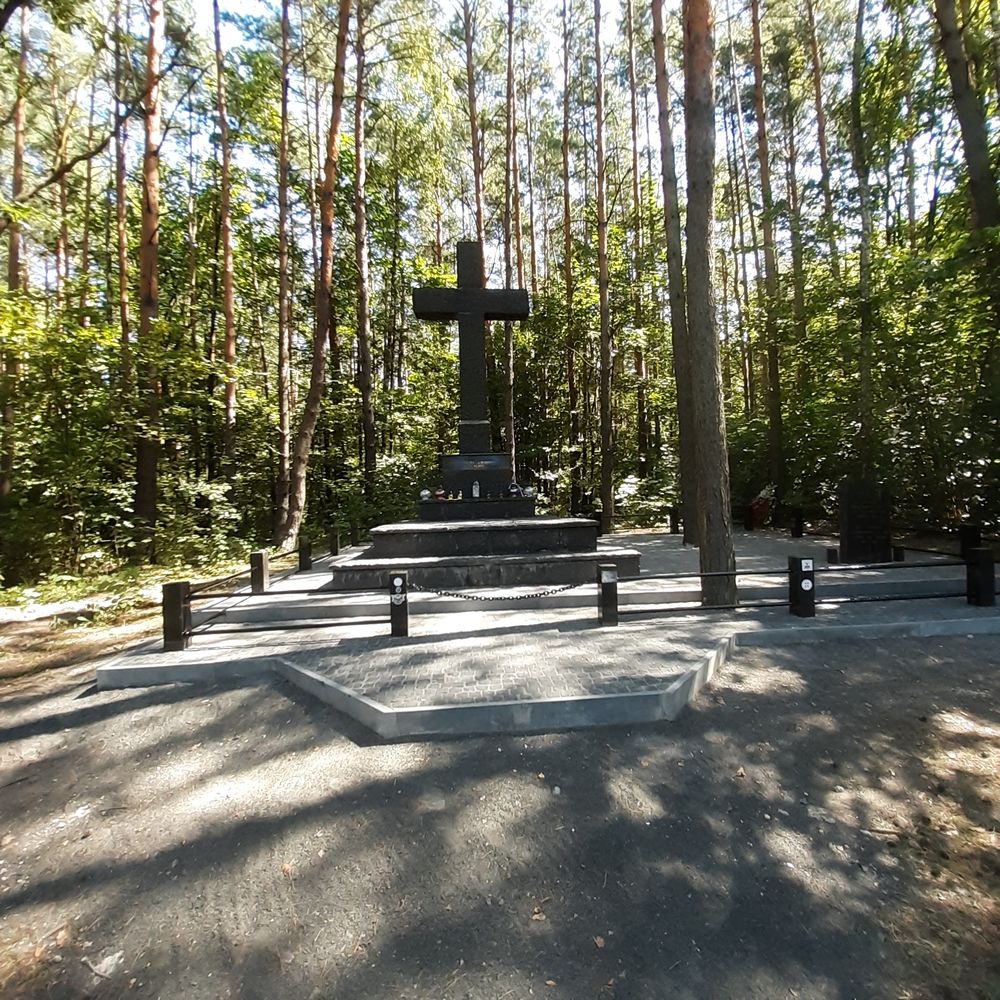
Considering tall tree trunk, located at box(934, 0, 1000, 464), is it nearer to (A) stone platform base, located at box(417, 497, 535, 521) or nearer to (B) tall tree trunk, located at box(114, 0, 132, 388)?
(A) stone platform base, located at box(417, 497, 535, 521)

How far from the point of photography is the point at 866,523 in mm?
8414

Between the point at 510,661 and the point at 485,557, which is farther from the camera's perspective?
the point at 485,557

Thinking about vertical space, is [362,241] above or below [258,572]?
above

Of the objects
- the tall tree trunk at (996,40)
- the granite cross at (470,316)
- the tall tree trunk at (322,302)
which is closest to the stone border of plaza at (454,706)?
the granite cross at (470,316)

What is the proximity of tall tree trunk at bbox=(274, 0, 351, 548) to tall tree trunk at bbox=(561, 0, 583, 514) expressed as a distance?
805 cm

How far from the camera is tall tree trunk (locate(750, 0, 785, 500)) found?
44.8ft

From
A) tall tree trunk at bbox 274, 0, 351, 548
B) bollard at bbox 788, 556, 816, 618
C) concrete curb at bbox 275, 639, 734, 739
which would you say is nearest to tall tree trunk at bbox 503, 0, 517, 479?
tall tree trunk at bbox 274, 0, 351, 548

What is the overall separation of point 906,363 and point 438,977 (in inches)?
491

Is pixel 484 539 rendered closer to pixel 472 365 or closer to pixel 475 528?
pixel 475 528

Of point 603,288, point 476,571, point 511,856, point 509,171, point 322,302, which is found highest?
point 509,171

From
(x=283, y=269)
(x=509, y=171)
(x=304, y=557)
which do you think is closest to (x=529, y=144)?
(x=509, y=171)

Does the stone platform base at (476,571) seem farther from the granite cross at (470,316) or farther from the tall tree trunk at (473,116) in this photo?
the tall tree trunk at (473,116)

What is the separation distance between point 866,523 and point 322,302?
1092 cm

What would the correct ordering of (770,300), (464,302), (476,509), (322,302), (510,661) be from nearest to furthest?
1. (510,661)
2. (476,509)
3. (464,302)
4. (322,302)
5. (770,300)
